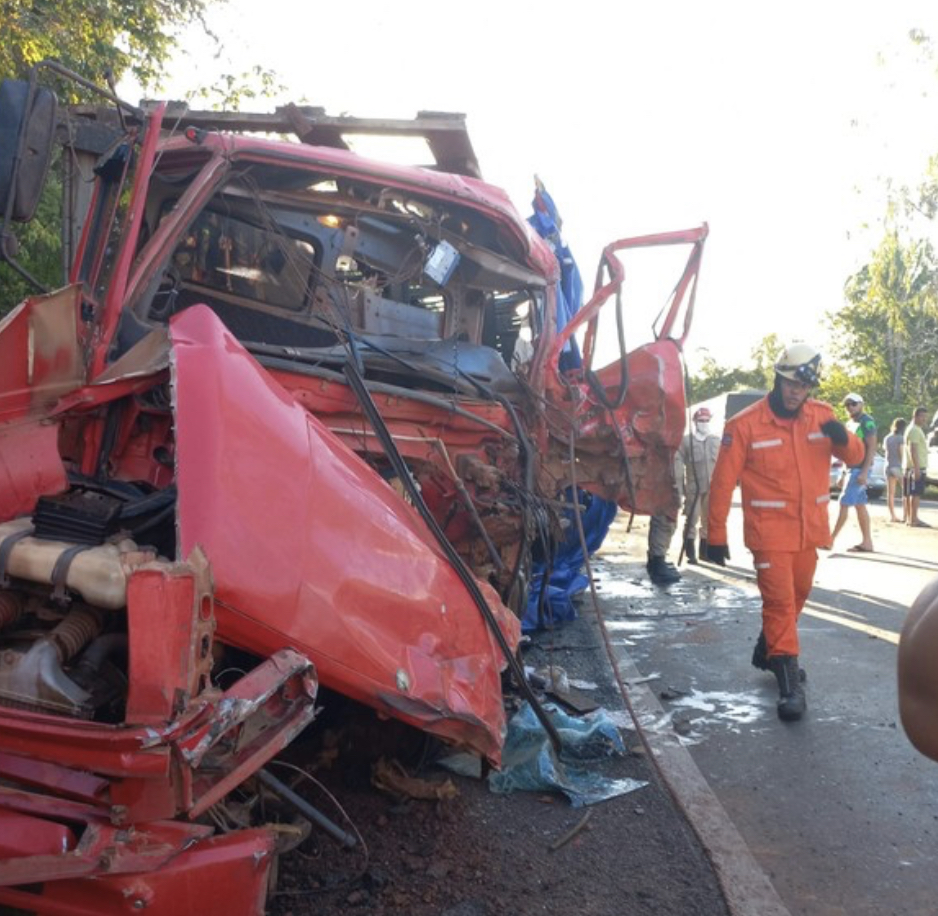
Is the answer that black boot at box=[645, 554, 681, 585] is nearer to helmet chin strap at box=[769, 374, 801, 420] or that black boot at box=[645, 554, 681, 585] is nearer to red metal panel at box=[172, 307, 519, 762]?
helmet chin strap at box=[769, 374, 801, 420]

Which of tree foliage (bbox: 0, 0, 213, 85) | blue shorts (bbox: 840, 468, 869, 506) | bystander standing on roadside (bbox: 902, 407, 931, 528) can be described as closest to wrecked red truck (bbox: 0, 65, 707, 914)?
tree foliage (bbox: 0, 0, 213, 85)

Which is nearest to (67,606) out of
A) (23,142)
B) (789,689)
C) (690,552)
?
(23,142)

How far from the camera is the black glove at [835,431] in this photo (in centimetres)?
527

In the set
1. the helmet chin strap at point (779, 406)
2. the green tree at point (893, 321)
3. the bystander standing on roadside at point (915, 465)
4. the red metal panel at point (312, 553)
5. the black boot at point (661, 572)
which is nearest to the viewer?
the red metal panel at point (312, 553)

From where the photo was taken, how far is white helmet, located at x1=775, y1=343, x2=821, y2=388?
5.26m

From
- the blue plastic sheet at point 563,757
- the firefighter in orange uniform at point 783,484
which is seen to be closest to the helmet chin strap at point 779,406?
the firefighter in orange uniform at point 783,484

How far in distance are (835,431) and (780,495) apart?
0.47 m

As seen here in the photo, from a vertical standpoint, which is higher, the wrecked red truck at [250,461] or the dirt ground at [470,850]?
the wrecked red truck at [250,461]

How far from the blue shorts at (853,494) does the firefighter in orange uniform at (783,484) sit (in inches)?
230

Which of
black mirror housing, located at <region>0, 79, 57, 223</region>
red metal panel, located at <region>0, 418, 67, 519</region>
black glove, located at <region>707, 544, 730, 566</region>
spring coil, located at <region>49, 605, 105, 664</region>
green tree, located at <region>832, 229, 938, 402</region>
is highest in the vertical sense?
green tree, located at <region>832, 229, 938, 402</region>

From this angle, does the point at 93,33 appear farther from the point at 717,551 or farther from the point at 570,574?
the point at 717,551

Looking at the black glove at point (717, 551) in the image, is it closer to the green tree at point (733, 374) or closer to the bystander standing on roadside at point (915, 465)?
the bystander standing on roadside at point (915, 465)

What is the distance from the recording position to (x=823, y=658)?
5.99 m

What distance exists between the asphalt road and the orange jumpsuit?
505mm
